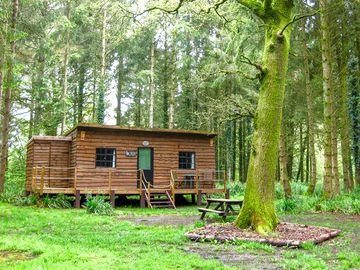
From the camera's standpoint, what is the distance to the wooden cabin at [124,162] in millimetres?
17672

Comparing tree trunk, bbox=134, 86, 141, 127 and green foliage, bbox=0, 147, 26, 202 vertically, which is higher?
tree trunk, bbox=134, 86, 141, 127

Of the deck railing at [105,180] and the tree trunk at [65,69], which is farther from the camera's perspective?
the tree trunk at [65,69]

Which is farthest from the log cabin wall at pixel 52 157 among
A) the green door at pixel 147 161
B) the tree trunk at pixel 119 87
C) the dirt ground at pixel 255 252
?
the tree trunk at pixel 119 87

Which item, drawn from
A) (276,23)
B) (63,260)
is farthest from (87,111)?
(63,260)

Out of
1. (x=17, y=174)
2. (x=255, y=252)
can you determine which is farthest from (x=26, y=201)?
(x=255, y=252)

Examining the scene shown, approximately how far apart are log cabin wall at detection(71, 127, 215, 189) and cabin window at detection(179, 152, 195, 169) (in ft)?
0.71

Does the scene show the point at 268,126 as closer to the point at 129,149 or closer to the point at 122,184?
the point at 129,149

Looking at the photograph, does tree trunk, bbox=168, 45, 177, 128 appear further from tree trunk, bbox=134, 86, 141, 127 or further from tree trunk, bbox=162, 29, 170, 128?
tree trunk, bbox=134, 86, 141, 127

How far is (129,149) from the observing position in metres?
18.9

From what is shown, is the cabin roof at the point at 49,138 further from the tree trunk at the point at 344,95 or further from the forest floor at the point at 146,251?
the tree trunk at the point at 344,95

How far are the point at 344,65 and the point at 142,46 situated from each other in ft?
56.0

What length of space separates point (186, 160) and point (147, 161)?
85.3 inches

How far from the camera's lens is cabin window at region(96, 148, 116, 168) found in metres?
18.4

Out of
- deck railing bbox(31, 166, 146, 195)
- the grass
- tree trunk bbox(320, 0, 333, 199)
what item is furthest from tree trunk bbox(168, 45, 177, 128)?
the grass
